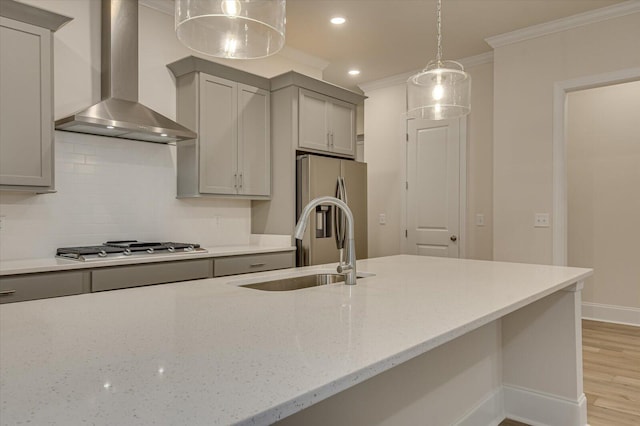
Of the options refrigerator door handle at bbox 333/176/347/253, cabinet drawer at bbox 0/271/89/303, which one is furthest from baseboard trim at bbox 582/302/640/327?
cabinet drawer at bbox 0/271/89/303

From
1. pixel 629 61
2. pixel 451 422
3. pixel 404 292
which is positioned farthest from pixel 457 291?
pixel 629 61

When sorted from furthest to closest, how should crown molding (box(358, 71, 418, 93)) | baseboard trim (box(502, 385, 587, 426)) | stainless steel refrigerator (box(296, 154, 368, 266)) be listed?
1. crown molding (box(358, 71, 418, 93))
2. stainless steel refrigerator (box(296, 154, 368, 266))
3. baseboard trim (box(502, 385, 587, 426))

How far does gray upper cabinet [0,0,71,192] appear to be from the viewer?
2.51 metres

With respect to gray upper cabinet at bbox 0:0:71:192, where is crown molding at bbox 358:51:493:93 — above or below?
above

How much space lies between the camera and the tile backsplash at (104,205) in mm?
2896

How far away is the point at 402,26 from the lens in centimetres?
409

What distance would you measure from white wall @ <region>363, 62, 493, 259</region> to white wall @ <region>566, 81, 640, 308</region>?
1012mm

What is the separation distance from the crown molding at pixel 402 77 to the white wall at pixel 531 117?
1.33ft

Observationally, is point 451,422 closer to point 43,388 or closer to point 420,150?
point 43,388

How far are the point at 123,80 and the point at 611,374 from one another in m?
4.04

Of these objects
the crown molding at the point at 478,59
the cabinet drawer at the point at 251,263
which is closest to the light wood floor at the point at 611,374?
the cabinet drawer at the point at 251,263

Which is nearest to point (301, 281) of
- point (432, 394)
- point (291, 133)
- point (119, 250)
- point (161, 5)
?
point (432, 394)

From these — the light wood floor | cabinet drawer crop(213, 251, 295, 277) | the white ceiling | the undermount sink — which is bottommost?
the light wood floor

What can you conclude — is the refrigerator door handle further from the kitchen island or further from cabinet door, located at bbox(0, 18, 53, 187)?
cabinet door, located at bbox(0, 18, 53, 187)
